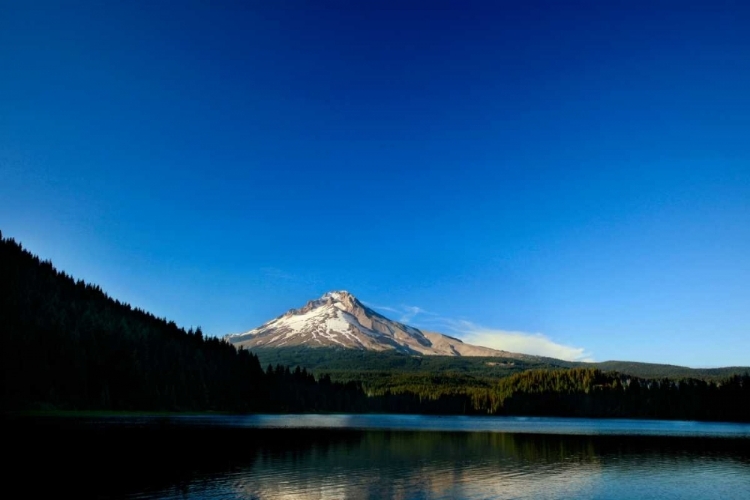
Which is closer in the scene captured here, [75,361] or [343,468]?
[343,468]

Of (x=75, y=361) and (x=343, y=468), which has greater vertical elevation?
(x=75, y=361)

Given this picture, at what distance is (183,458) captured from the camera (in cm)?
6291

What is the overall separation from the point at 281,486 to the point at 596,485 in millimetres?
30676

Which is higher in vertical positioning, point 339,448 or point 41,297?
point 41,297

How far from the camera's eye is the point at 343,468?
199 feet

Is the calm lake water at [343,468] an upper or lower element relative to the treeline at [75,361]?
lower

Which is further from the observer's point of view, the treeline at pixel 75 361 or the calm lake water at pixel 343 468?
the treeline at pixel 75 361

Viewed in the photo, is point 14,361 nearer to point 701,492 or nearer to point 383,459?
point 383,459

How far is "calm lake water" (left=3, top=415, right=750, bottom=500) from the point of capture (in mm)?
46094

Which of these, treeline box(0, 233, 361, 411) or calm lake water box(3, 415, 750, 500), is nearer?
calm lake water box(3, 415, 750, 500)

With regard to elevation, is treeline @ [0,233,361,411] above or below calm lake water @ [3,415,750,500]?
above

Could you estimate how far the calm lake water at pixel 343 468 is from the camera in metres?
46.1

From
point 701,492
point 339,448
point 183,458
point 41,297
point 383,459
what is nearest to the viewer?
point 701,492

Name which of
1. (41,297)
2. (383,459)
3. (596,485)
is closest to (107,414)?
(41,297)
